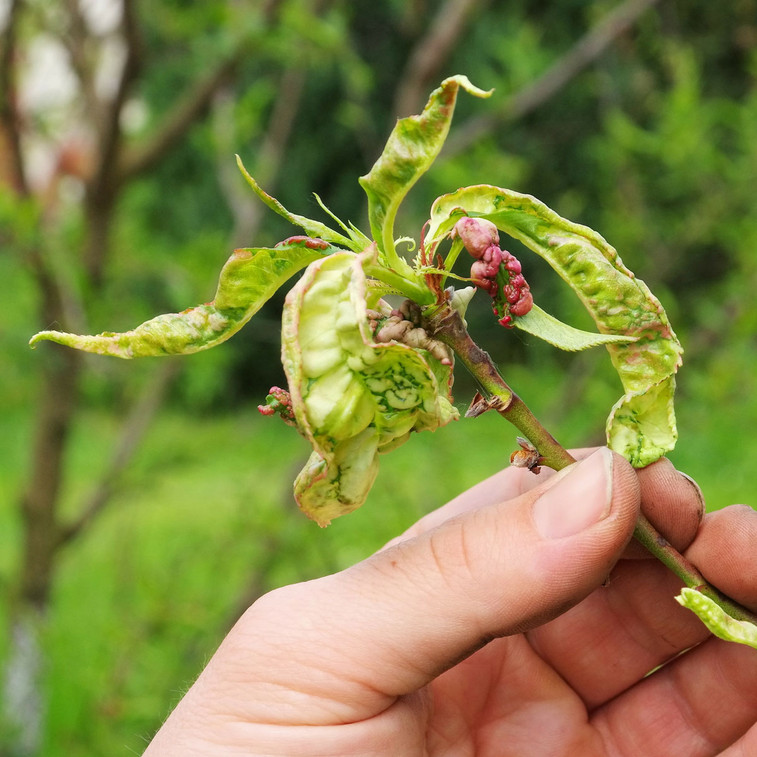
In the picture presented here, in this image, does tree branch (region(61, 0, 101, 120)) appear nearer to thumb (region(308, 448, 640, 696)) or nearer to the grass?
the grass

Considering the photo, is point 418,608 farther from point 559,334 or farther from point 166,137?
point 166,137

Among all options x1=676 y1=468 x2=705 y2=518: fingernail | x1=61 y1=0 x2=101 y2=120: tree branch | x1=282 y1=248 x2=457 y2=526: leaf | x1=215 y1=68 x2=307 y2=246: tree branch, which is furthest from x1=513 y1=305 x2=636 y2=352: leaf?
x1=61 y1=0 x2=101 y2=120: tree branch

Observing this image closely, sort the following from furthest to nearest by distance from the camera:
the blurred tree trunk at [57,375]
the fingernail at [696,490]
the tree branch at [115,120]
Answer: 1. the blurred tree trunk at [57,375]
2. the tree branch at [115,120]
3. the fingernail at [696,490]

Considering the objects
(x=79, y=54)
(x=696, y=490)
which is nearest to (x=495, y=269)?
(x=696, y=490)

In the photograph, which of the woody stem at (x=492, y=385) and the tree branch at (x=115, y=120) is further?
the tree branch at (x=115, y=120)

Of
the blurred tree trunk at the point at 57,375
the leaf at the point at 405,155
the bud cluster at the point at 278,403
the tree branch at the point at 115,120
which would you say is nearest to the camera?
the leaf at the point at 405,155

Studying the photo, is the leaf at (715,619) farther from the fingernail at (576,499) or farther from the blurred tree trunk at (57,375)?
the blurred tree trunk at (57,375)

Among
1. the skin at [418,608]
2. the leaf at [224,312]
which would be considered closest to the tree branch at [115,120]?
the leaf at [224,312]
